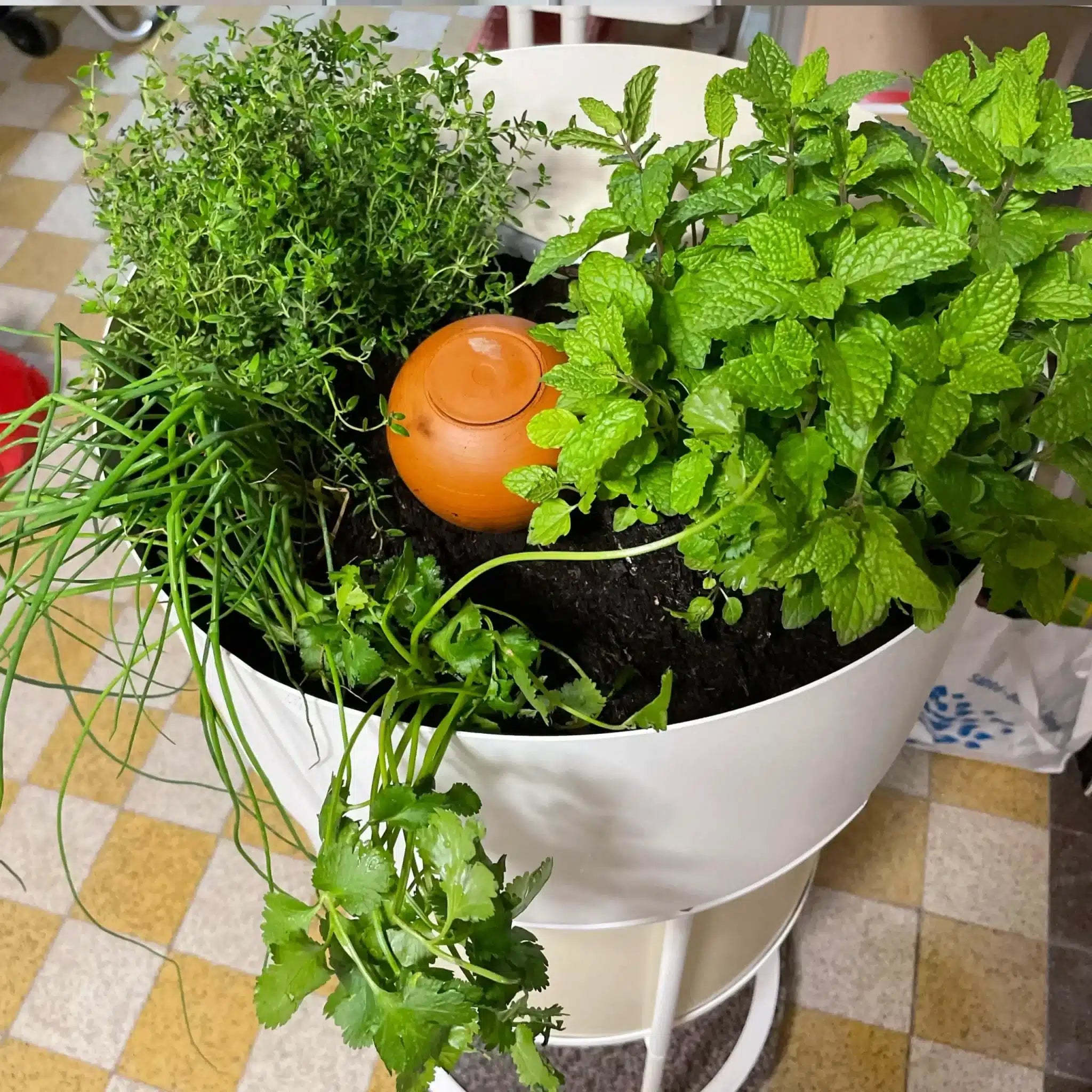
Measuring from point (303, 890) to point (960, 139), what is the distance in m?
1.16

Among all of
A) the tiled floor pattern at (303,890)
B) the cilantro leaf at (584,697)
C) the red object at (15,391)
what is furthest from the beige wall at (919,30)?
the red object at (15,391)

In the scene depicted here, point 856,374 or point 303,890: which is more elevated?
point 856,374

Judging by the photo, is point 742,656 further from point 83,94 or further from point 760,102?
point 83,94

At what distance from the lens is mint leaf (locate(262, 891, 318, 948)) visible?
0.45m

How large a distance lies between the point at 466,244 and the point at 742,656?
1.18 ft

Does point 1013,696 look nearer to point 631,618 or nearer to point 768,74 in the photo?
point 631,618

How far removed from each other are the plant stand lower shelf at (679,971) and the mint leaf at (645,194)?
54cm

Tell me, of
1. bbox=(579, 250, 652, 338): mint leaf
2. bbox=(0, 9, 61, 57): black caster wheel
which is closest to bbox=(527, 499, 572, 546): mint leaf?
bbox=(579, 250, 652, 338): mint leaf

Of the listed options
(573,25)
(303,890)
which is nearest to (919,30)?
(573,25)

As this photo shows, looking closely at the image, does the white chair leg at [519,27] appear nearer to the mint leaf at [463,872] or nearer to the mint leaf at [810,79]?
the mint leaf at [810,79]

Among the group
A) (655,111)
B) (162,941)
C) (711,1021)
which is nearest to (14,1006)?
(162,941)

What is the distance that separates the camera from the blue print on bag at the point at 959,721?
1.30 meters

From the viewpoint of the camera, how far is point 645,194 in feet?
1.86

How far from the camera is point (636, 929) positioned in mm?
865
